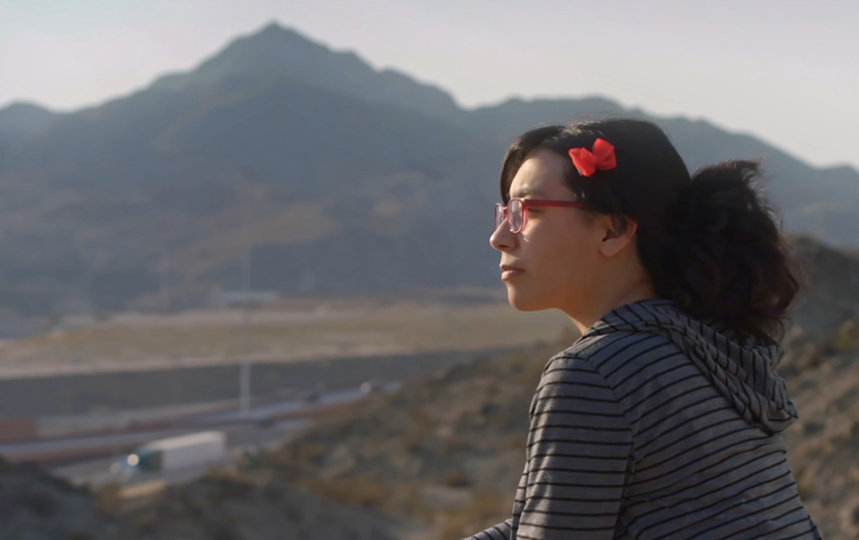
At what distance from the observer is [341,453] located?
79.8ft

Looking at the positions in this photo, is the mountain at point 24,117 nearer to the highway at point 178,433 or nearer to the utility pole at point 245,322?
the utility pole at point 245,322

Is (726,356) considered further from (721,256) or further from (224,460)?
(224,460)

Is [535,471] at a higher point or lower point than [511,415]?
higher

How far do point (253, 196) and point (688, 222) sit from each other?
100922 mm

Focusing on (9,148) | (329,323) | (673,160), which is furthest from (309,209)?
(673,160)

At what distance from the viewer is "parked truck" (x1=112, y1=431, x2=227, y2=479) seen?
2946 centimetres

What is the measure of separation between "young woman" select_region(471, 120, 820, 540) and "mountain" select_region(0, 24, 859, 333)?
4787 cm

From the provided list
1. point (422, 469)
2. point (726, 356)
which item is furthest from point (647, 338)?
point (422, 469)

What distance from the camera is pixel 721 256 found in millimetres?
1914

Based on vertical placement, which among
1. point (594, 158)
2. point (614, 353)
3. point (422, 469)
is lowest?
point (422, 469)

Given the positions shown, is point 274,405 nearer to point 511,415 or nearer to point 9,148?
point 511,415

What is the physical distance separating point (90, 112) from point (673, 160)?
496 ft

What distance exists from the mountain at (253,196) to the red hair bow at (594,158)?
48.0m

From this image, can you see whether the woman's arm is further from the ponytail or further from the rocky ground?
the rocky ground
